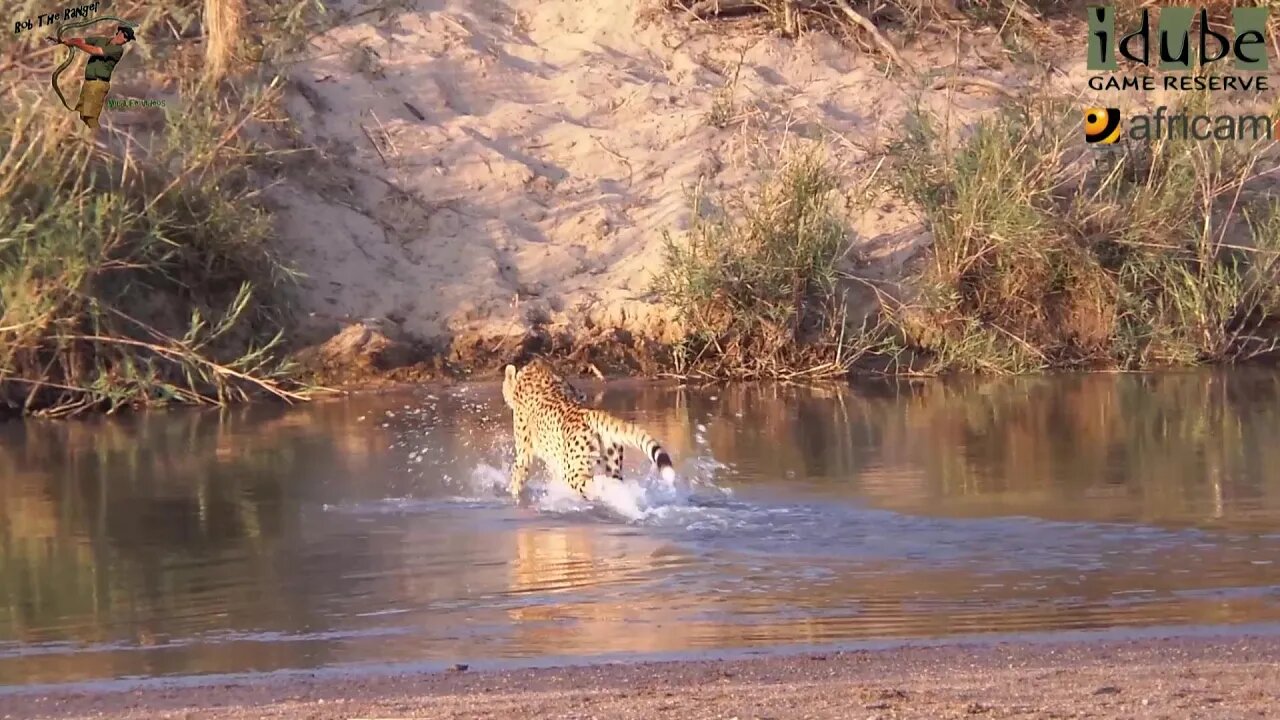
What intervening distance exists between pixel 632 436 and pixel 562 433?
28.8 inches

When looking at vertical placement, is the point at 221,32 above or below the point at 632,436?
above

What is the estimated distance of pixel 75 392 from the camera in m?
13.9

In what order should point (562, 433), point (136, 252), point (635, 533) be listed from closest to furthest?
point (635, 533) < point (562, 433) < point (136, 252)

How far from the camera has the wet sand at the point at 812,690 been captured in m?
5.64

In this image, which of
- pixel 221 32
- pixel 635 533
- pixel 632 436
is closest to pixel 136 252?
pixel 221 32

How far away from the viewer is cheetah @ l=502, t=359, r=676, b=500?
10.1m

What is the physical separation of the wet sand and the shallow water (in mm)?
400

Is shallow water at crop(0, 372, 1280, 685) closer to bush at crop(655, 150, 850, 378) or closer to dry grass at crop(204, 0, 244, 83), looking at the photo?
bush at crop(655, 150, 850, 378)

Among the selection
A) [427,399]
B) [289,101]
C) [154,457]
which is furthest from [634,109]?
[154,457]

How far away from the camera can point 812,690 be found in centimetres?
597

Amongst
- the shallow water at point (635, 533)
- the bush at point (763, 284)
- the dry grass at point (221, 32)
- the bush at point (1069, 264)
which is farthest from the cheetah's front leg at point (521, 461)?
the dry grass at point (221, 32)

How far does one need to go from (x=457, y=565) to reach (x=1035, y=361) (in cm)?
792

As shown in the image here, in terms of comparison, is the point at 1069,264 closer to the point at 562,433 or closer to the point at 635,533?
the point at 562,433

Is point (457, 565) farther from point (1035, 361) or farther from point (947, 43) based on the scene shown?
point (947, 43)
